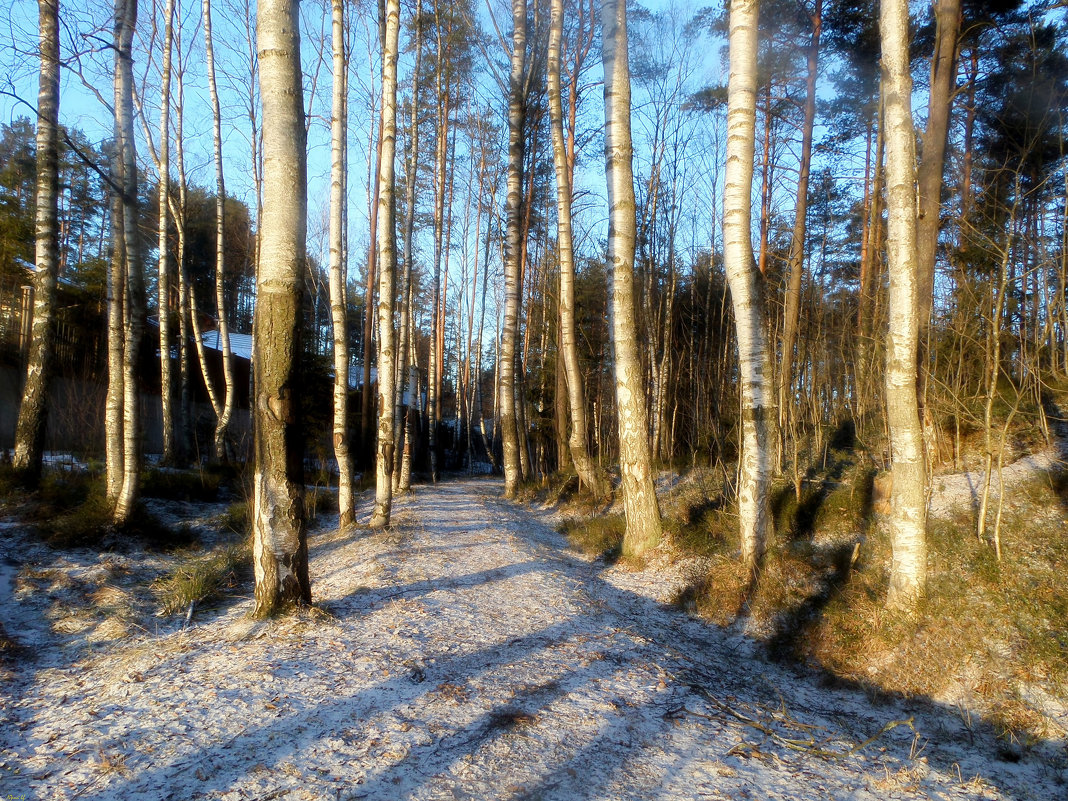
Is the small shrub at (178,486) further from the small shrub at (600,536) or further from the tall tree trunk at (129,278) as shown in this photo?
the small shrub at (600,536)

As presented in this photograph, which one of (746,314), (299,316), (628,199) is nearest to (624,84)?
(628,199)

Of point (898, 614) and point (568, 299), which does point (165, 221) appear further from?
point (898, 614)

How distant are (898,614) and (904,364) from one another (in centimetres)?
216

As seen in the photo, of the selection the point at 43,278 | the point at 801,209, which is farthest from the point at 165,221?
the point at 801,209

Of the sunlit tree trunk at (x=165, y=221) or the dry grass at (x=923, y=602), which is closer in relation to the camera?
A: the dry grass at (x=923, y=602)

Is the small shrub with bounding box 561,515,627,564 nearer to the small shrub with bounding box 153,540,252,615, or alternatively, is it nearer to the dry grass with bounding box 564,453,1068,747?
the dry grass with bounding box 564,453,1068,747

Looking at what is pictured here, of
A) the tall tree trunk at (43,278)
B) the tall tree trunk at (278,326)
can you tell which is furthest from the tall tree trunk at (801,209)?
the tall tree trunk at (43,278)

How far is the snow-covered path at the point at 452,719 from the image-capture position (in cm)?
256

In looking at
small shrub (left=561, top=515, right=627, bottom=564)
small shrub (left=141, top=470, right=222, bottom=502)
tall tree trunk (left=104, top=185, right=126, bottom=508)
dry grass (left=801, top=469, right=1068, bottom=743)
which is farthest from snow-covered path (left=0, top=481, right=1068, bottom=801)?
small shrub (left=141, top=470, right=222, bottom=502)

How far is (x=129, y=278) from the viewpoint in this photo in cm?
743

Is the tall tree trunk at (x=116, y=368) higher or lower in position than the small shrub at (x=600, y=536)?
higher

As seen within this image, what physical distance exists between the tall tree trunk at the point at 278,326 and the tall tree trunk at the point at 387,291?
4011mm

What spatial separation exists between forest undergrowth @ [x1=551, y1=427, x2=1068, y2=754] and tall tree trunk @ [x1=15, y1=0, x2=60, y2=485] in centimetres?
808

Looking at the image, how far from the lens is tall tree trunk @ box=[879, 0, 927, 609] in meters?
5.02
